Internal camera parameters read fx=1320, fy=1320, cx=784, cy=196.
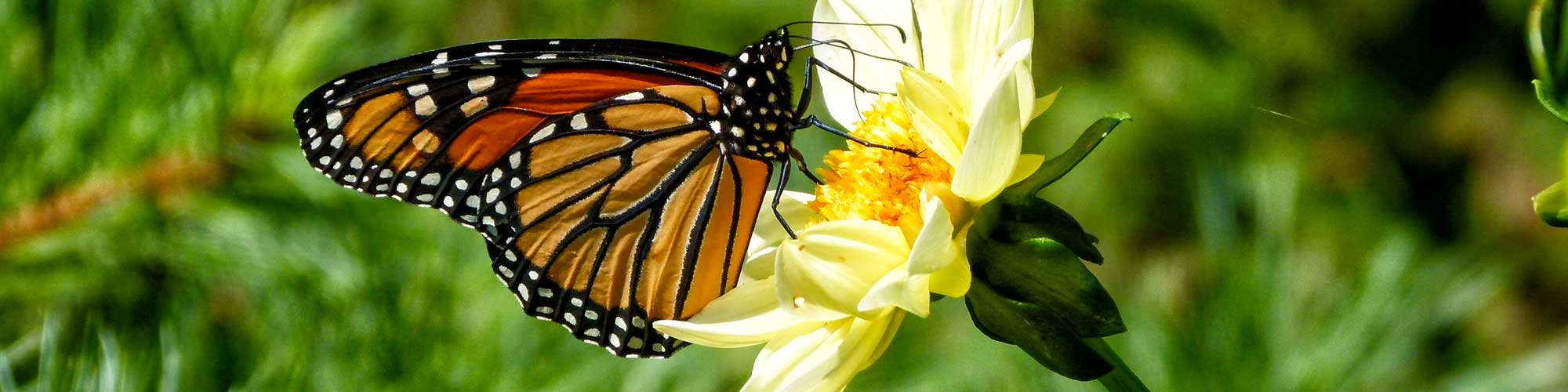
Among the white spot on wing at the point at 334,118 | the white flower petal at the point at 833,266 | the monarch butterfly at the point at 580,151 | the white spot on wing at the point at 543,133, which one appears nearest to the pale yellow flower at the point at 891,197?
the white flower petal at the point at 833,266

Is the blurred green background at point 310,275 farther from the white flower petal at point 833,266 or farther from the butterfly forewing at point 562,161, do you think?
the white flower petal at point 833,266

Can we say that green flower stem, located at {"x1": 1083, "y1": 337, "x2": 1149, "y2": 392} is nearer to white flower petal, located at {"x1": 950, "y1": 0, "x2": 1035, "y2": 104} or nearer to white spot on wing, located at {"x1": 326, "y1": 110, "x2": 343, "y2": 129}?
white flower petal, located at {"x1": 950, "y1": 0, "x2": 1035, "y2": 104}

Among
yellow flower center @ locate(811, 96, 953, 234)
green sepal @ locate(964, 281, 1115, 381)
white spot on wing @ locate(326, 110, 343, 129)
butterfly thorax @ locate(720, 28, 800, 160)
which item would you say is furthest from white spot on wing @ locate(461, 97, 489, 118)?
green sepal @ locate(964, 281, 1115, 381)

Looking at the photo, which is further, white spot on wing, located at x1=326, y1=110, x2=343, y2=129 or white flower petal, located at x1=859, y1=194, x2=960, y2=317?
white spot on wing, located at x1=326, y1=110, x2=343, y2=129

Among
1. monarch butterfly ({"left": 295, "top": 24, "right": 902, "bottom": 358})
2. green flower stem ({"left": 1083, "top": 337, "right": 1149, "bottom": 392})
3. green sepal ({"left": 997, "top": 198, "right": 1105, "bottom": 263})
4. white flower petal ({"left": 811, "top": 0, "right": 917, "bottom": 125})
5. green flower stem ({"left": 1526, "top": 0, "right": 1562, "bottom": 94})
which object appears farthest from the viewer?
monarch butterfly ({"left": 295, "top": 24, "right": 902, "bottom": 358})

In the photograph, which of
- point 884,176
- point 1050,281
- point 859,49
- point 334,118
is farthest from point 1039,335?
point 334,118

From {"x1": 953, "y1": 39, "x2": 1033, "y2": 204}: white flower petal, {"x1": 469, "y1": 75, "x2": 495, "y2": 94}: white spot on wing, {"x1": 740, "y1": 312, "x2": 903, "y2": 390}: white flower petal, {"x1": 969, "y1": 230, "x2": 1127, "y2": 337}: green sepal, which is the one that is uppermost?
{"x1": 469, "y1": 75, "x2": 495, "y2": 94}: white spot on wing

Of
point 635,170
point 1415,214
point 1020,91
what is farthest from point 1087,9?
point 1020,91

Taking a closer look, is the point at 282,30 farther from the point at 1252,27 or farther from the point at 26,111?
the point at 1252,27
